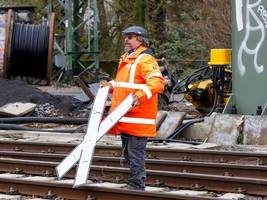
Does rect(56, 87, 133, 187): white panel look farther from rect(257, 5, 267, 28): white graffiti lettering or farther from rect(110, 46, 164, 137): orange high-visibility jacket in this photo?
rect(257, 5, 267, 28): white graffiti lettering

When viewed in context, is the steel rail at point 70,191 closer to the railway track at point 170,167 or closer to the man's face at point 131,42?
the railway track at point 170,167

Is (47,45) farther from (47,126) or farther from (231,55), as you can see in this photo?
(231,55)

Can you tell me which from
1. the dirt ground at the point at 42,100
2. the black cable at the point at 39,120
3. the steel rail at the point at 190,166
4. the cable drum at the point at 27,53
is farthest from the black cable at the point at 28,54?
the steel rail at the point at 190,166

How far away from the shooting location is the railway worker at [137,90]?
23.8ft

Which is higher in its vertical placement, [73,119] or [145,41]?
[145,41]

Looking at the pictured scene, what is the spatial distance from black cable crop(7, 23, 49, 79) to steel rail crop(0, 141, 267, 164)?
12.9 metres

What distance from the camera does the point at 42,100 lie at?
63.5ft

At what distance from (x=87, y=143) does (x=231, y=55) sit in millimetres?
7017

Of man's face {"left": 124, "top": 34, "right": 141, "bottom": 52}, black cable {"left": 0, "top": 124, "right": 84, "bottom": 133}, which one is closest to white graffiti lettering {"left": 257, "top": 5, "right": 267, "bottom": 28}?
black cable {"left": 0, "top": 124, "right": 84, "bottom": 133}

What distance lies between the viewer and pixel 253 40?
516 inches

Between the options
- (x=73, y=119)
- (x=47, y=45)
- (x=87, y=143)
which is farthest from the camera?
(x=47, y=45)

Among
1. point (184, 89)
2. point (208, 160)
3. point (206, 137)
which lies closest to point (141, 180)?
point (208, 160)

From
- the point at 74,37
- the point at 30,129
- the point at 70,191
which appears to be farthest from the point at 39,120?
the point at 74,37

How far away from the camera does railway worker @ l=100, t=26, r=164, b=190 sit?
7.25m
